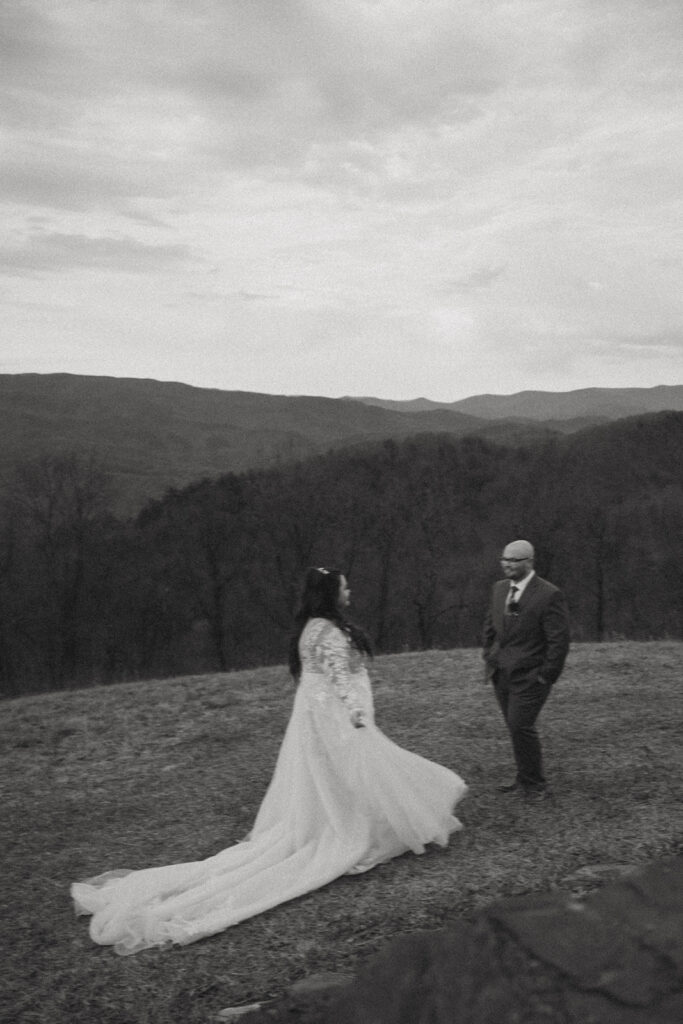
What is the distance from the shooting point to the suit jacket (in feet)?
24.3

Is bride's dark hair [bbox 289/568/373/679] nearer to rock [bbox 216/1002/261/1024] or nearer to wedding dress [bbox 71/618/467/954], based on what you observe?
wedding dress [bbox 71/618/467/954]

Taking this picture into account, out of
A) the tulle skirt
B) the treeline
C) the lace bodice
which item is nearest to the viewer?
the tulle skirt

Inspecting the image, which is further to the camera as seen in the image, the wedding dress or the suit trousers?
the suit trousers

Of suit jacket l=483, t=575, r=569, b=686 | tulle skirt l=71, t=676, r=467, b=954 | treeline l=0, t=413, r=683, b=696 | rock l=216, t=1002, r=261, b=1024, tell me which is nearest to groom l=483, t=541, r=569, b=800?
suit jacket l=483, t=575, r=569, b=686

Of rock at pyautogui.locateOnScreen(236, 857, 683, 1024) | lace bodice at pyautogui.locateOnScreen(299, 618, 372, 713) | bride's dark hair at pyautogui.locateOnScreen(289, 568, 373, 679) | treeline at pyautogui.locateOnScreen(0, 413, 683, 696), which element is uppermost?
bride's dark hair at pyautogui.locateOnScreen(289, 568, 373, 679)

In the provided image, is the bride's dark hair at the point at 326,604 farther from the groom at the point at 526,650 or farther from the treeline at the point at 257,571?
the treeline at the point at 257,571

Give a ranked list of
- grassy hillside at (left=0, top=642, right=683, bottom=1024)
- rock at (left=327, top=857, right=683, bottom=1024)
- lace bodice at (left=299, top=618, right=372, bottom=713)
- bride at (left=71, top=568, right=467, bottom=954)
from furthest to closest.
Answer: lace bodice at (left=299, top=618, right=372, bottom=713), bride at (left=71, top=568, right=467, bottom=954), grassy hillside at (left=0, top=642, right=683, bottom=1024), rock at (left=327, top=857, right=683, bottom=1024)

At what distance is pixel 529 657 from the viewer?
7547 millimetres

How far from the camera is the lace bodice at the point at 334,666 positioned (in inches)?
273

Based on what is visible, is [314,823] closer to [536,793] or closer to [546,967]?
[536,793]

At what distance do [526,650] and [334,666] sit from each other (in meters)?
1.75

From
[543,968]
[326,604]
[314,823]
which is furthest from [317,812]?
[543,968]

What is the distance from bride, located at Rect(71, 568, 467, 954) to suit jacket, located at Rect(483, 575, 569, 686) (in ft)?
3.57

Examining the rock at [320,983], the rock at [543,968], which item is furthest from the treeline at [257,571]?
the rock at [543,968]
